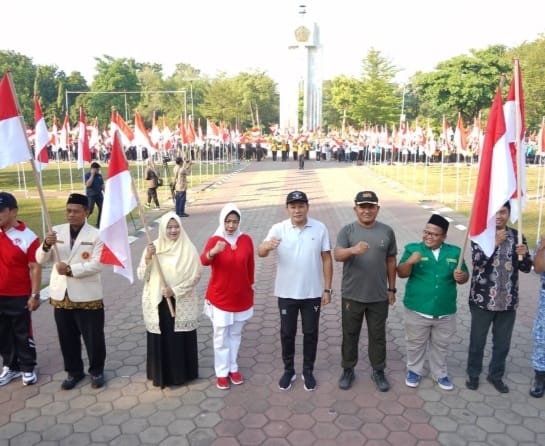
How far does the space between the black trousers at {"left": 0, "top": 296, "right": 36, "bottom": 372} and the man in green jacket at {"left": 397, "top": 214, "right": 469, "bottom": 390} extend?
136 inches

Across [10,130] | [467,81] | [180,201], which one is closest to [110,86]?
[467,81]

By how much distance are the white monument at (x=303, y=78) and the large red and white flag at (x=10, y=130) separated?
4846 centimetres

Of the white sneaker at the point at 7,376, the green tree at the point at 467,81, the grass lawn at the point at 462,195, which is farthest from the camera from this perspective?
the green tree at the point at 467,81

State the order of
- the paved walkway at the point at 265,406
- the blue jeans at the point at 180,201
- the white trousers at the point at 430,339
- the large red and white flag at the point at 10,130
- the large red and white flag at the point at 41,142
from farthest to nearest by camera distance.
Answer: the blue jeans at the point at 180,201
the large red and white flag at the point at 41,142
the white trousers at the point at 430,339
the large red and white flag at the point at 10,130
the paved walkway at the point at 265,406

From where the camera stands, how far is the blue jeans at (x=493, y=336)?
439 centimetres

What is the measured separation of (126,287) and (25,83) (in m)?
59.8

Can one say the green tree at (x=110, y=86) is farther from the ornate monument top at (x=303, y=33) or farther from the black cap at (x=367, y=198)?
the black cap at (x=367, y=198)

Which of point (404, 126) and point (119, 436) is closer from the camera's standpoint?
point (119, 436)

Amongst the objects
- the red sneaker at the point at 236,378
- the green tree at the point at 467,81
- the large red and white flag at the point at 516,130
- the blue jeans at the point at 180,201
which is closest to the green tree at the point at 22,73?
the green tree at the point at 467,81

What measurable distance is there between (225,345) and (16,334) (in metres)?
1.95

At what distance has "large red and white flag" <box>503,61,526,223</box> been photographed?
4.09 metres

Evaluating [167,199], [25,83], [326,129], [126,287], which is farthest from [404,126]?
[25,83]

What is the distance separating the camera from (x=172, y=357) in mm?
4527

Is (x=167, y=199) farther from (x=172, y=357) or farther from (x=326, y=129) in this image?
(x=326, y=129)
